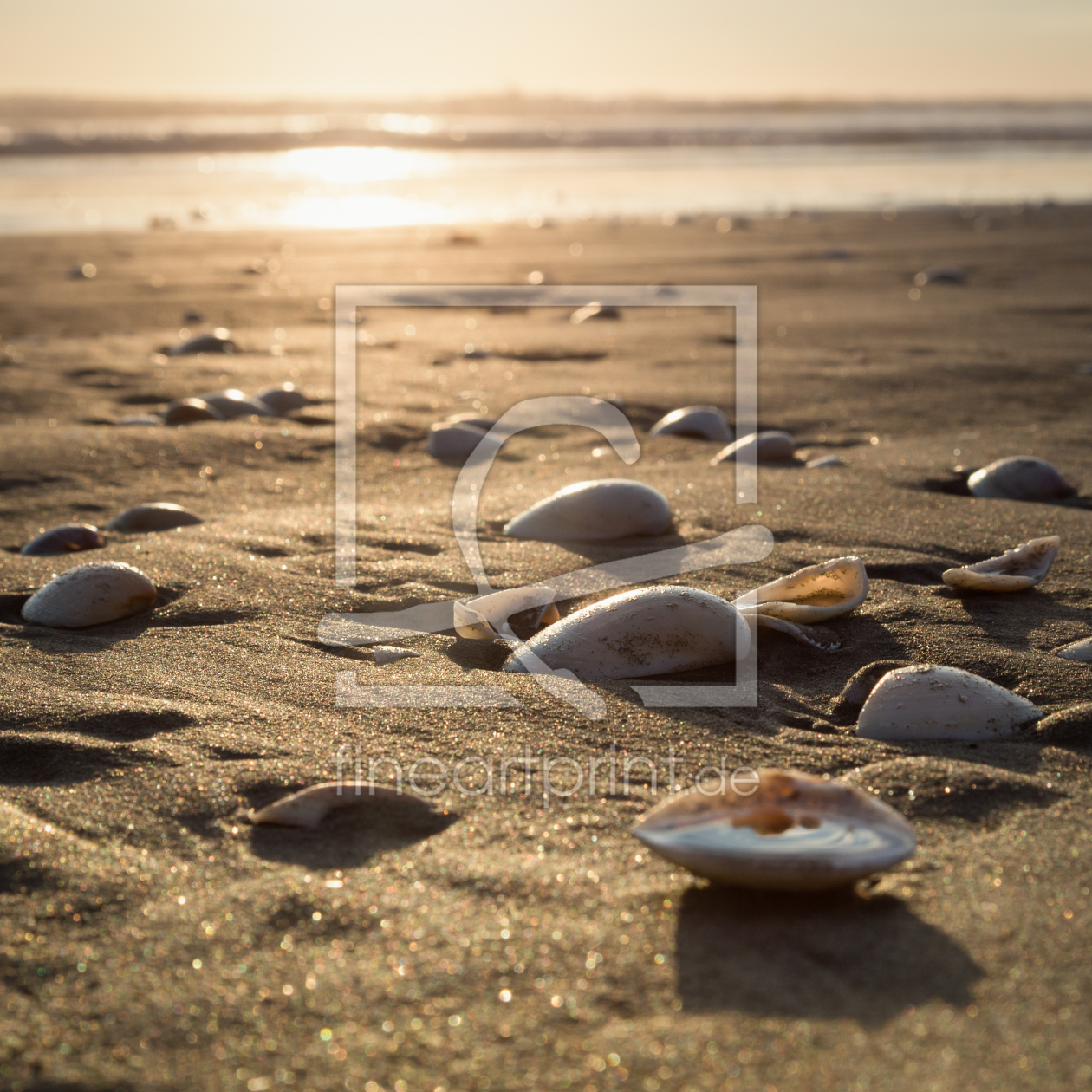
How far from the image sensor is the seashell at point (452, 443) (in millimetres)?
3740

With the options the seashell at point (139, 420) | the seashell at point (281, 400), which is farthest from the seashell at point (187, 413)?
the seashell at point (281, 400)

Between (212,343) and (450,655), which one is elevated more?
(212,343)

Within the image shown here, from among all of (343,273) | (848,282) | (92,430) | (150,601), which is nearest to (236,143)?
(343,273)

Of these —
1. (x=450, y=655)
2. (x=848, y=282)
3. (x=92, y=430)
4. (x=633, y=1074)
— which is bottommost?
(x=633, y=1074)

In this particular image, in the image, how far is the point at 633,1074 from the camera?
3.37ft

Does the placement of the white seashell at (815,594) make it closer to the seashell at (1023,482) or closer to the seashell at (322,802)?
the seashell at (322,802)

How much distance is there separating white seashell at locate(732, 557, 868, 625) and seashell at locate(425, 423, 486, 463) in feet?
5.40

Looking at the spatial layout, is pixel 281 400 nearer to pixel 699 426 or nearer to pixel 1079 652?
pixel 699 426

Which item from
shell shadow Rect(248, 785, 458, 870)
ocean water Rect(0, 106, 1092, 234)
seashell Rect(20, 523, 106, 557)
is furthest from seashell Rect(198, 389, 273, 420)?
ocean water Rect(0, 106, 1092, 234)

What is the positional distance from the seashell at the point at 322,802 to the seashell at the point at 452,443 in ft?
7.40

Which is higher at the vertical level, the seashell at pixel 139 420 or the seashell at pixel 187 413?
the seashell at pixel 187 413

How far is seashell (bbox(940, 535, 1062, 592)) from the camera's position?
2.33m

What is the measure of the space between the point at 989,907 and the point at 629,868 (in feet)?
1.38

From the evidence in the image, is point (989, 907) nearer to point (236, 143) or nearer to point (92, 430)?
point (92, 430)
